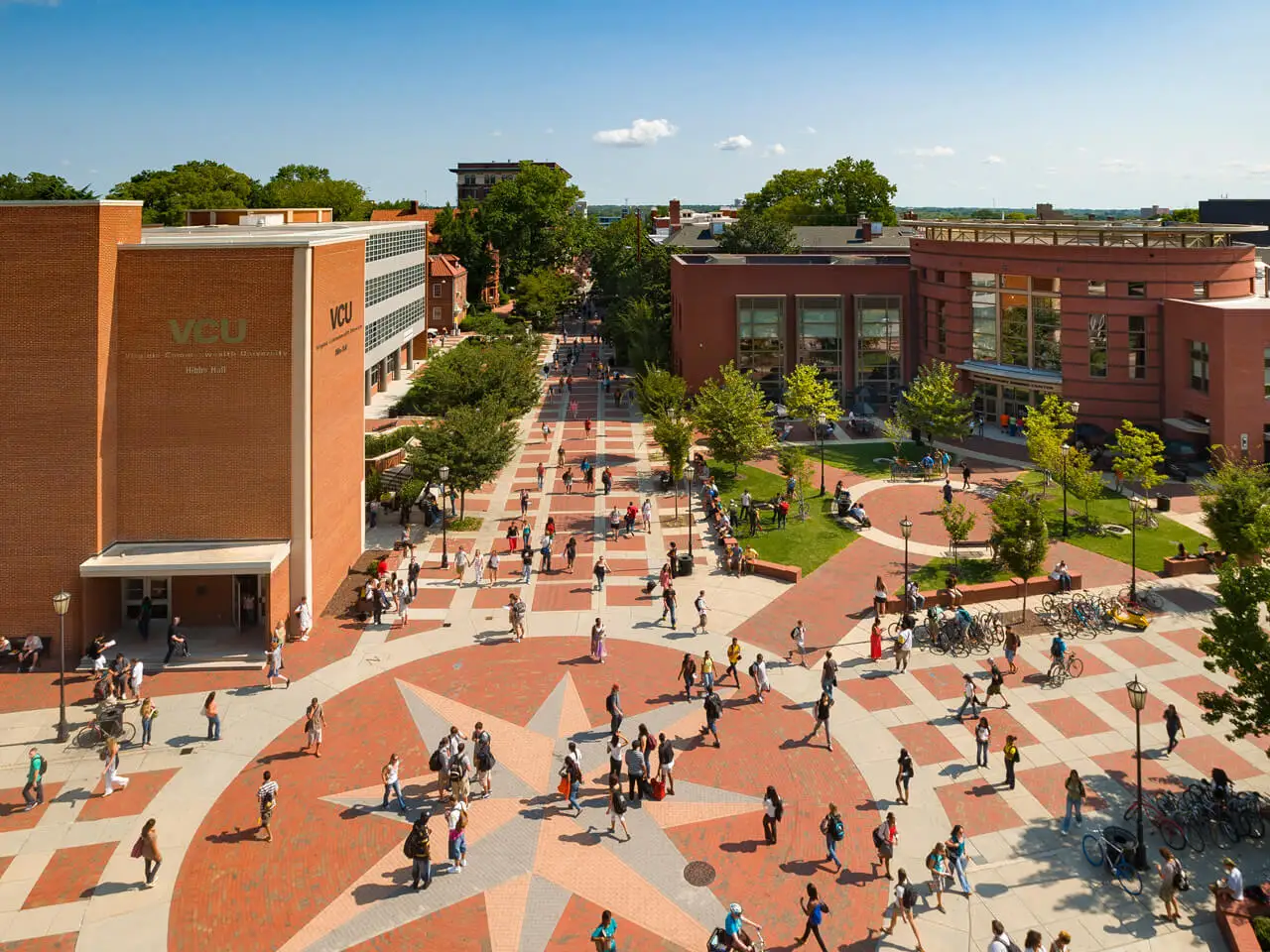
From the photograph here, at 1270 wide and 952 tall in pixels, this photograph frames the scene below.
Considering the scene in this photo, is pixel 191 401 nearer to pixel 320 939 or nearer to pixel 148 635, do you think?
pixel 148 635

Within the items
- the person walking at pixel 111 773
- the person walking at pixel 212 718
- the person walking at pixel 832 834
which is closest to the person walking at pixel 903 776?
the person walking at pixel 832 834

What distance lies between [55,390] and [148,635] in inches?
291

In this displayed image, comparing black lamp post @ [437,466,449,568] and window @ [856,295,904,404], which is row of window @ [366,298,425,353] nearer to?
black lamp post @ [437,466,449,568]

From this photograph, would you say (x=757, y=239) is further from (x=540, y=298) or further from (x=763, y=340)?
(x=540, y=298)

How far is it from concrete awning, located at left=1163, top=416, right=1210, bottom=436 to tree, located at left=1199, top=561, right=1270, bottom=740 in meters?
27.2

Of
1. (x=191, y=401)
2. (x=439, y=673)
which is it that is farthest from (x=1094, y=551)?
(x=191, y=401)

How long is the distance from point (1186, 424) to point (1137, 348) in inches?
193

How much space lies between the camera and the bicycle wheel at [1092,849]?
681 inches

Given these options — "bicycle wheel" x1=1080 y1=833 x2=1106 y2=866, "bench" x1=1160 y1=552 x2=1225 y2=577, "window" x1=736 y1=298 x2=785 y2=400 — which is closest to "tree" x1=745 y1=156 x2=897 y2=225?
"window" x1=736 y1=298 x2=785 y2=400

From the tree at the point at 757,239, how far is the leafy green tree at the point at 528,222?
137 ft

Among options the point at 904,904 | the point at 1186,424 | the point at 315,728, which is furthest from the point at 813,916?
the point at 1186,424

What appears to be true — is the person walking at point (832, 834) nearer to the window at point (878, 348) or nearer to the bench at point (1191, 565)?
the bench at point (1191, 565)

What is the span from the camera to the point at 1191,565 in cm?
3169

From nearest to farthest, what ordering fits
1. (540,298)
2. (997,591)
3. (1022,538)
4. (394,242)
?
(1022,538), (997,591), (394,242), (540,298)
